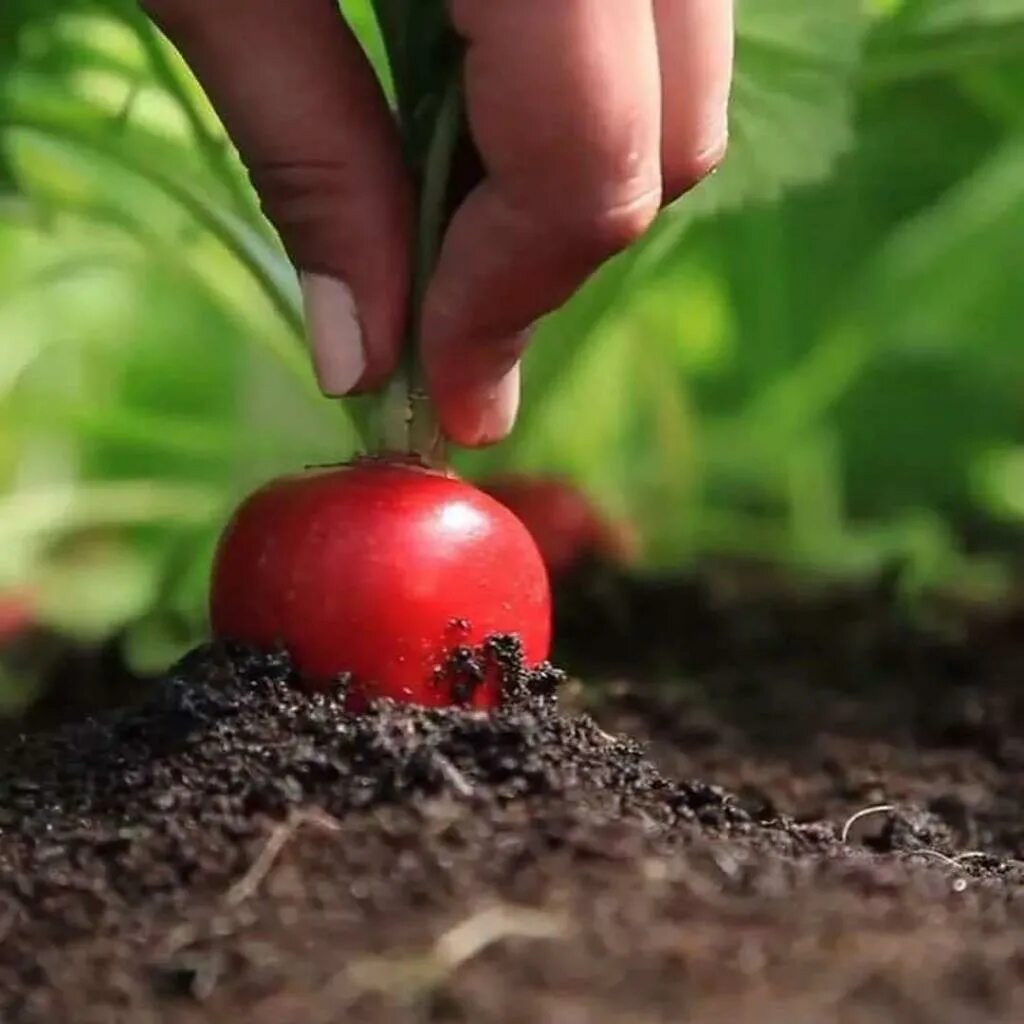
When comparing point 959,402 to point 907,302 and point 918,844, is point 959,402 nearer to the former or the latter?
point 907,302

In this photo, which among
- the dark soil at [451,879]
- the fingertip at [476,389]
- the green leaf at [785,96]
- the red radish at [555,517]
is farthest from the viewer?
the red radish at [555,517]

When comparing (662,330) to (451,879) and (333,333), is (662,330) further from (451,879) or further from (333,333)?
(451,879)

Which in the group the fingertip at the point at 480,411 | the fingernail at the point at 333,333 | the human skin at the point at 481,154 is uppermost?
the human skin at the point at 481,154

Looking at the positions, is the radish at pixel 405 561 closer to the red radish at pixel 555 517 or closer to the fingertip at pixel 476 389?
the fingertip at pixel 476 389

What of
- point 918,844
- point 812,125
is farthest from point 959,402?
point 918,844

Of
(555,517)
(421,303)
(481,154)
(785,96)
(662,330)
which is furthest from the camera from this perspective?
(662,330)

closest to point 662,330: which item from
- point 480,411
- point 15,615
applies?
point 15,615

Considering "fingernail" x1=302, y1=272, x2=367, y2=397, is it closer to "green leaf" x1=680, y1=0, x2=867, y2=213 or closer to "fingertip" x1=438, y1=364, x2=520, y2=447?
"fingertip" x1=438, y1=364, x2=520, y2=447

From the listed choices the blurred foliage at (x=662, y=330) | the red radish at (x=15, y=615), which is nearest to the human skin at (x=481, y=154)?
the blurred foliage at (x=662, y=330)
